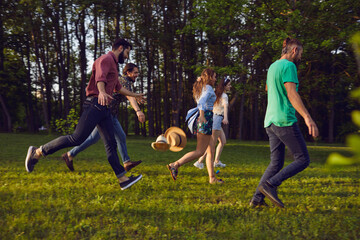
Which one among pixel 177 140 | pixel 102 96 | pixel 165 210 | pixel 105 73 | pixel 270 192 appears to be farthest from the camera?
pixel 177 140

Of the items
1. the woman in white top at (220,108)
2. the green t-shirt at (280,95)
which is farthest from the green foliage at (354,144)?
the woman in white top at (220,108)

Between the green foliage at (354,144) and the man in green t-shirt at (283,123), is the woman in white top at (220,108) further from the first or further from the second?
the green foliage at (354,144)

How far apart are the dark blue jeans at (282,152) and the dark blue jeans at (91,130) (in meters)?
2.38

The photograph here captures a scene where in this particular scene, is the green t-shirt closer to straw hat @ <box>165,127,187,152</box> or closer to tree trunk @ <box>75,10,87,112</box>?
straw hat @ <box>165,127,187,152</box>

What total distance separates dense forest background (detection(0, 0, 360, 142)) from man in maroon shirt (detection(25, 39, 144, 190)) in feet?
11.9

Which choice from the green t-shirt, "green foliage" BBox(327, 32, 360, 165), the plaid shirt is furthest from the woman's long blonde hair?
"green foliage" BBox(327, 32, 360, 165)

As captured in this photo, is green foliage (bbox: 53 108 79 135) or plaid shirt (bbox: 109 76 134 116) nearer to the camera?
plaid shirt (bbox: 109 76 134 116)

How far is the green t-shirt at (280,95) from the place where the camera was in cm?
397

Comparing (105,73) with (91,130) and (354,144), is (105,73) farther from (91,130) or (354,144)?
(354,144)

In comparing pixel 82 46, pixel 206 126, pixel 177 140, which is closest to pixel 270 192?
pixel 206 126

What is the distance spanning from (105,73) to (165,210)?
2.18m

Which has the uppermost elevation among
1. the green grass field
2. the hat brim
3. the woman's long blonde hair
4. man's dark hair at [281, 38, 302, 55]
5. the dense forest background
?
the dense forest background

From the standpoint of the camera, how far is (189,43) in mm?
28297

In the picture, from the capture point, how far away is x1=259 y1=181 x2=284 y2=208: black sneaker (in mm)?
4090
